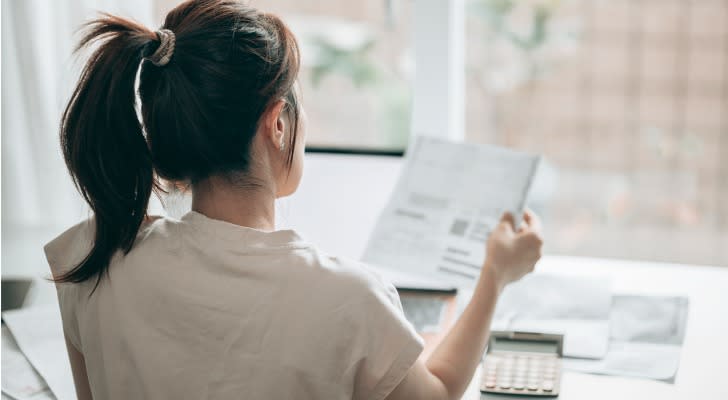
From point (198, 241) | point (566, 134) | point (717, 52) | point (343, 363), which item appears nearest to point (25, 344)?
point (198, 241)

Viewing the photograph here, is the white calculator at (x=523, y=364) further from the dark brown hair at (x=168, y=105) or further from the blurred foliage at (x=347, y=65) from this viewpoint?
the blurred foliage at (x=347, y=65)

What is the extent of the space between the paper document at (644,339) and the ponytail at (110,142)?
59 centimetres

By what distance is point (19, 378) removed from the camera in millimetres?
1089

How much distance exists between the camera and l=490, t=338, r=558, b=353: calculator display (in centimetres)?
108

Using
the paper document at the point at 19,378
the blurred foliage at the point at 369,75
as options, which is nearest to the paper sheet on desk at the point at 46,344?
the paper document at the point at 19,378

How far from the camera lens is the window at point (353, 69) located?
2.36m

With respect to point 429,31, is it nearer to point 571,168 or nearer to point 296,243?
point 296,243

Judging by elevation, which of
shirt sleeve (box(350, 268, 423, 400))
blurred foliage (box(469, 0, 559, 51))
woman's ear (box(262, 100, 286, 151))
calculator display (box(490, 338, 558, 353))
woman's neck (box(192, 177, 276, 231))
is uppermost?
blurred foliage (box(469, 0, 559, 51))

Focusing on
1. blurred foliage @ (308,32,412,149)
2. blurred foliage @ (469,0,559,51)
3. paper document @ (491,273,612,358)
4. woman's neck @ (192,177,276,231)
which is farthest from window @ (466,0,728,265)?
woman's neck @ (192,177,276,231)

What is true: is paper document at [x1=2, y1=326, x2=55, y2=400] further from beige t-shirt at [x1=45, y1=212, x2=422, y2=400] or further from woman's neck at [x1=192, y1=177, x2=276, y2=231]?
woman's neck at [x1=192, y1=177, x2=276, y2=231]

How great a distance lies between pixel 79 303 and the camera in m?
0.85

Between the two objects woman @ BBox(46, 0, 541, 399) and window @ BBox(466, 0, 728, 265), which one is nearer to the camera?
woman @ BBox(46, 0, 541, 399)

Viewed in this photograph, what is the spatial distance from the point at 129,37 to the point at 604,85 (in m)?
2.30

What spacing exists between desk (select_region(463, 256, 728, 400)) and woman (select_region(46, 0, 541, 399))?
0.76 feet
